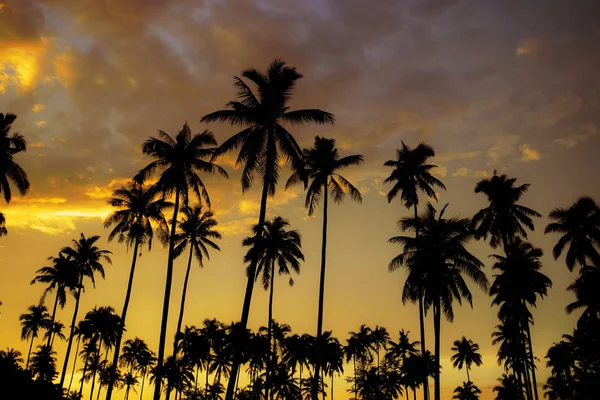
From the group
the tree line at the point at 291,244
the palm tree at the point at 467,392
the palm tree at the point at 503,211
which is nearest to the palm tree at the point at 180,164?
the tree line at the point at 291,244

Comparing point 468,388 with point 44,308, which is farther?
point 468,388

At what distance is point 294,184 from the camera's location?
34562mm

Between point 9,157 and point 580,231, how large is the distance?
51.4 m

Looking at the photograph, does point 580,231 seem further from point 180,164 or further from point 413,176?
point 180,164

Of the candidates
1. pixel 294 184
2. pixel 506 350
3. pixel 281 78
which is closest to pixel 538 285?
pixel 506 350

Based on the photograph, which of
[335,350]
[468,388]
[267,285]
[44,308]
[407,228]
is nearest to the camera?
[407,228]

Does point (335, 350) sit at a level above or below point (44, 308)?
below

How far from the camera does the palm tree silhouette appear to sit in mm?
43594

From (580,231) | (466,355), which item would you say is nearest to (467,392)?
(466,355)

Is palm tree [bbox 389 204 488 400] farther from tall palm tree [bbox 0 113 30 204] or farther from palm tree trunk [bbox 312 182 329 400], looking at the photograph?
tall palm tree [bbox 0 113 30 204]

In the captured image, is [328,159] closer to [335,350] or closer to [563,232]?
[563,232]

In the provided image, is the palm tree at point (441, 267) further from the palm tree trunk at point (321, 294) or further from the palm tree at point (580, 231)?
the palm tree at point (580, 231)

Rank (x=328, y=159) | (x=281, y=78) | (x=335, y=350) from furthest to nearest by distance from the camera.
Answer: (x=335, y=350), (x=328, y=159), (x=281, y=78)

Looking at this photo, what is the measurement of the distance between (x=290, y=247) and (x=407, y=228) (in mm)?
15139
